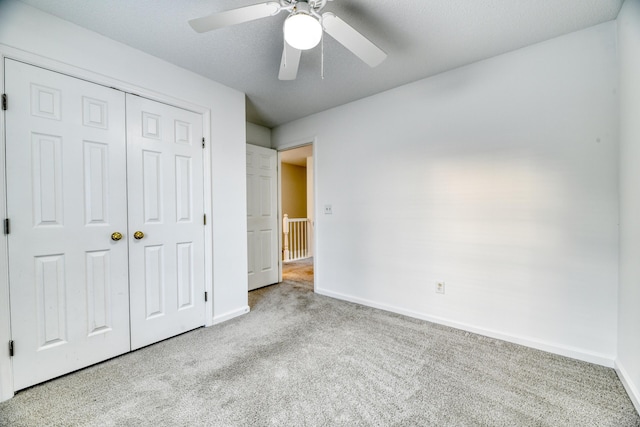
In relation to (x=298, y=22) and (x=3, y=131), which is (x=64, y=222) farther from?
(x=298, y=22)

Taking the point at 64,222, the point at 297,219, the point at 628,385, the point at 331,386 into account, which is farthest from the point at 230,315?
the point at 297,219

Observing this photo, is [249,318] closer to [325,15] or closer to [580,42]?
[325,15]

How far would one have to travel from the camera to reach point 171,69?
7.33 ft

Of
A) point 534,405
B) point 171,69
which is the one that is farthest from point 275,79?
point 534,405

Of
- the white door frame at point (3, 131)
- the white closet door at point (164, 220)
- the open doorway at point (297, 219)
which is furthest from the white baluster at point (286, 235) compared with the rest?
the white door frame at point (3, 131)

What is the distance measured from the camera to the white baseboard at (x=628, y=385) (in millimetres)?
1401

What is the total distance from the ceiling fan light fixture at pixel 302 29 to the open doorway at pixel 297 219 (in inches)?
113

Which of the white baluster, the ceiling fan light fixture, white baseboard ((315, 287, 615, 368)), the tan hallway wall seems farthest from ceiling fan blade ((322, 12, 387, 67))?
the tan hallway wall

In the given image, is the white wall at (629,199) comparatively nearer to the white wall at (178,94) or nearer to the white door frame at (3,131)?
the white wall at (178,94)

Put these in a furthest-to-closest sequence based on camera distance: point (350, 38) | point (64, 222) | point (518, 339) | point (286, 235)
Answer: point (286, 235) < point (518, 339) < point (64, 222) < point (350, 38)

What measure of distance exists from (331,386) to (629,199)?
2.11 meters

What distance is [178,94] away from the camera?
2277 mm

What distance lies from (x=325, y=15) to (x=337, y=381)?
210 centimetres

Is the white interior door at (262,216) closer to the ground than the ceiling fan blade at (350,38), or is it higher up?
closer to the ground
